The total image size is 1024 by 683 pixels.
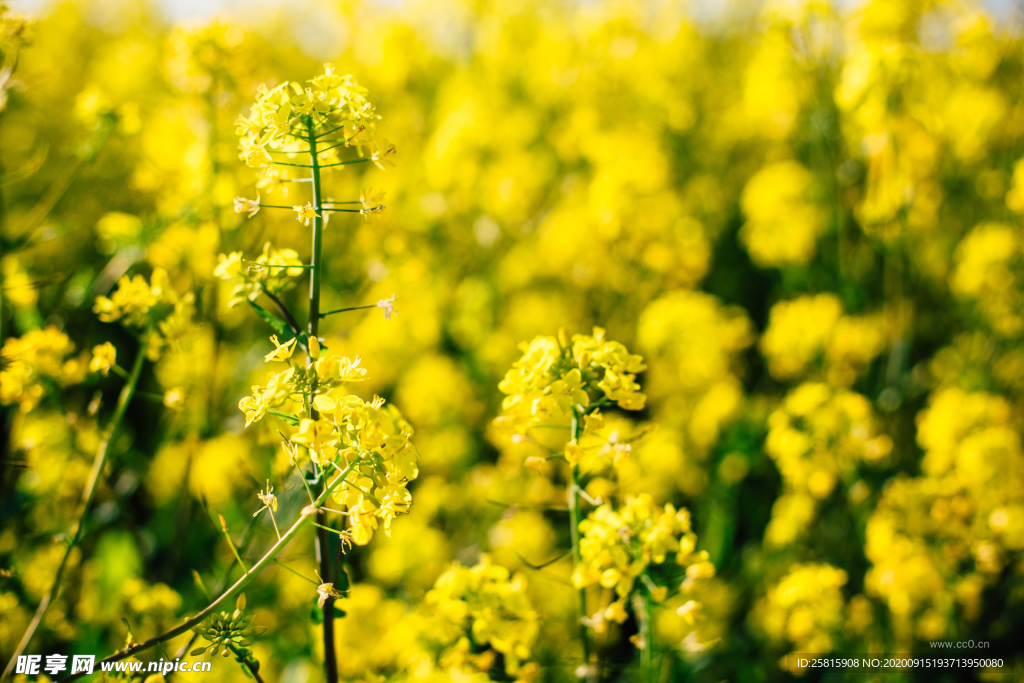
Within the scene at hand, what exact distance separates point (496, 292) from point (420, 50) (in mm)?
2015

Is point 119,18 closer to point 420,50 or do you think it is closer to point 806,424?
point 420,50

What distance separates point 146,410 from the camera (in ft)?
12.8

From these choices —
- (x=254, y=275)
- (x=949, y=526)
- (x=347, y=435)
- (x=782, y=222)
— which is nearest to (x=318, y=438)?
(x=347, y=435)

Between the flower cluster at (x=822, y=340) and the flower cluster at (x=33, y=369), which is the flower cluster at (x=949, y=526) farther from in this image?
the flower cluster at (x=33, y=369)

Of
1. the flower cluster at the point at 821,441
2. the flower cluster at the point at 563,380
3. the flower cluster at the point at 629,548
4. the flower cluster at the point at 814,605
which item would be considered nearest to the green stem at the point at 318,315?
the flower cluster at the point at 563,380

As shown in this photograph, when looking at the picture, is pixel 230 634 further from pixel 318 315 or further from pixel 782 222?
pixel 782 222

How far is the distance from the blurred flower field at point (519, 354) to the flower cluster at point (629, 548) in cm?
1

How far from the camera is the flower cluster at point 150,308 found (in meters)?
1.64

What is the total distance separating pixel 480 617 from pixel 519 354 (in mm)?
2121

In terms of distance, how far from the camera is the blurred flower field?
145cm

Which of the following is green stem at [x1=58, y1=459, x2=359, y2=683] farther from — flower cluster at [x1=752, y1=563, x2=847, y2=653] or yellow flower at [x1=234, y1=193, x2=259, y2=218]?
flower cluster at [x1=752, y1=563, x2=847, y2=653]

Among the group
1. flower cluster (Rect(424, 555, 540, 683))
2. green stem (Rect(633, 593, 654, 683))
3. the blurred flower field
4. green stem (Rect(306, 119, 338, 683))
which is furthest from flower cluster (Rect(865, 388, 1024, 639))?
green stem (Rect(306, 119, 338, 683))

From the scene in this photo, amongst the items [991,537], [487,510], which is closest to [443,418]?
[487,510]

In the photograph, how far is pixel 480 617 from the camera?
1544 mm
